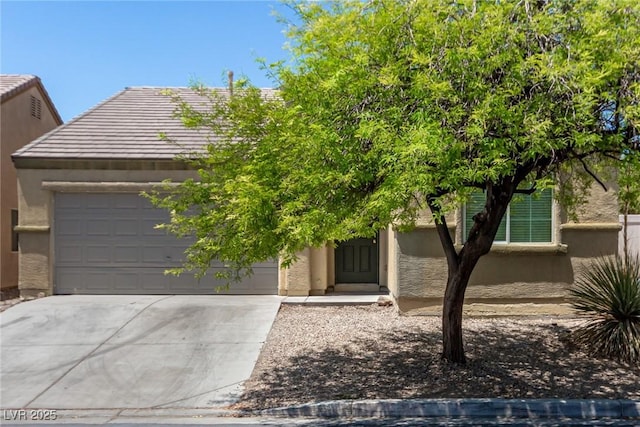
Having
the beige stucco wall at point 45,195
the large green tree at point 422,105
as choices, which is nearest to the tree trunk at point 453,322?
the large green tree at point 422,105

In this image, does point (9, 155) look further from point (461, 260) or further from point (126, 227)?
point (461, 260)

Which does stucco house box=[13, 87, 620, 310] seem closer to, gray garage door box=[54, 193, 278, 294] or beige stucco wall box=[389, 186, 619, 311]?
gray garage door box=[54, 193, 278, 294]

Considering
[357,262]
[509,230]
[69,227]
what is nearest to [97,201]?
[69,227]

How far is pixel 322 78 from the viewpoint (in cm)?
512

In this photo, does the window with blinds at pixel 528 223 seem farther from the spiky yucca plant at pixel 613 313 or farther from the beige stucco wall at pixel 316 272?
the beige stucco wall at pixel 316 272

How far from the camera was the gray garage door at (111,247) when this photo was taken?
11156mm

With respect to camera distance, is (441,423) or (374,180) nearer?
(374,180)

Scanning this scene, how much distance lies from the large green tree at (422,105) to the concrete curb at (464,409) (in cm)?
207

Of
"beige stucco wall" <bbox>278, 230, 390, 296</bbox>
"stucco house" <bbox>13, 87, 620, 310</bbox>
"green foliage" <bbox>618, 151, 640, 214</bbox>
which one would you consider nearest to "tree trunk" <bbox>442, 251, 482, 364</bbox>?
"green foliage" <bbox>618, 151, 640, 214</bbox>

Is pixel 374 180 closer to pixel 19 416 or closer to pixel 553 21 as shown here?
pixel 553 21

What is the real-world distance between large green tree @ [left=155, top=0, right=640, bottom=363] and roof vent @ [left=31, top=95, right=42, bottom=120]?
12.6 metres

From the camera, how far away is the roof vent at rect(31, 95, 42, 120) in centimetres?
1472

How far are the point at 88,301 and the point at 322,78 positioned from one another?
27.2 feet

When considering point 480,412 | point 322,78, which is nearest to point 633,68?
point 322,78
